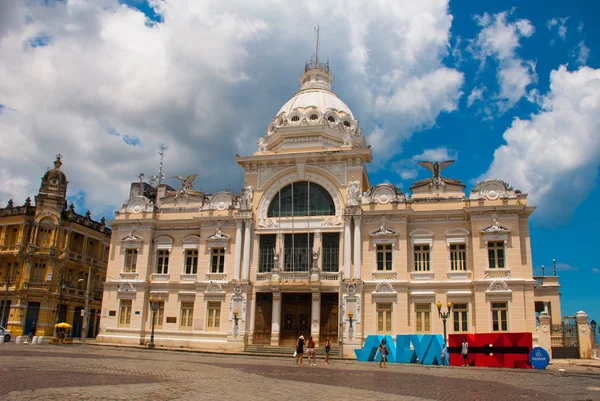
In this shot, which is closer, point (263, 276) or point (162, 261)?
point (263, 276)

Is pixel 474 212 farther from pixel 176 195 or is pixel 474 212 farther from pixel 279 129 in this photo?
pixel 176 195

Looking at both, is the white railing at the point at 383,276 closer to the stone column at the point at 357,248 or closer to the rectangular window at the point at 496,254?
the stone column at the point at 357,248

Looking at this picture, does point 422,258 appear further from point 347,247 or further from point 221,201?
point 221,201

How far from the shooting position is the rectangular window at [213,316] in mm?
40656

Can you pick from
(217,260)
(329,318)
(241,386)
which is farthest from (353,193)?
(241,386)

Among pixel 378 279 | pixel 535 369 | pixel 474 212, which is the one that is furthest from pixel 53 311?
pixel 535 369

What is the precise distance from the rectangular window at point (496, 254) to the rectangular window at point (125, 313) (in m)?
27.7

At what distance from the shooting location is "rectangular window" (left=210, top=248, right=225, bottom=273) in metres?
41.9

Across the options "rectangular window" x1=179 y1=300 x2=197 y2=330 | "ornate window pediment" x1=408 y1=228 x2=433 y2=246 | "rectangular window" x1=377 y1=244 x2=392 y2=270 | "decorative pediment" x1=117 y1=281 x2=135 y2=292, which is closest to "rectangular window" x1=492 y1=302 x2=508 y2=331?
"ornate window pediment" x1=408 y1=228 x2=433 y2=246

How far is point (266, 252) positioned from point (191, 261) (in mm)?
6409

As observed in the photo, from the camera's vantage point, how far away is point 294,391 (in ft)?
47.4

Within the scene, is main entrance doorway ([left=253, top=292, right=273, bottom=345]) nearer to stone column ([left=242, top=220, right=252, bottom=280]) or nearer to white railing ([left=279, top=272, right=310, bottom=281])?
stone column ([left=242, top=220, right=252, bottom=280])

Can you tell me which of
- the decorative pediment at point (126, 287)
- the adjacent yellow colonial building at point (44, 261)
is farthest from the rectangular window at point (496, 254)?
the adjacent yellow colonial building at point (44, 261)

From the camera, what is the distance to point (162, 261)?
43625mm
